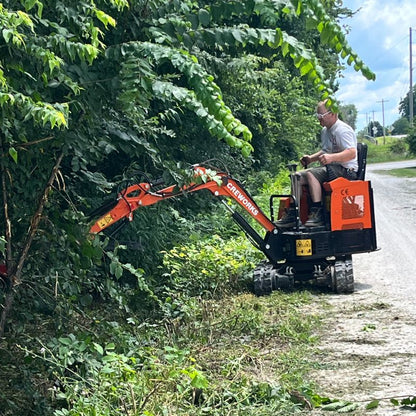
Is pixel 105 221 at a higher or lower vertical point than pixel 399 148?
lower

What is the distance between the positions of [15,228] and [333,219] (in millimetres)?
4565

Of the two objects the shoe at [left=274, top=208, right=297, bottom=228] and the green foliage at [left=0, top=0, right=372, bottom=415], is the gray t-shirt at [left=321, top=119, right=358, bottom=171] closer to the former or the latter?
the shoe at [left=274, top=208, right=297, bottom=228]

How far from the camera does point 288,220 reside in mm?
9133

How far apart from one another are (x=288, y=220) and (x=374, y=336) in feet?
→ 8.99

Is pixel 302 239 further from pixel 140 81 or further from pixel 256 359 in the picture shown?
pixel 140 81

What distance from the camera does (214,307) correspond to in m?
7.61

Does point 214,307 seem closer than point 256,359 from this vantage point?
No

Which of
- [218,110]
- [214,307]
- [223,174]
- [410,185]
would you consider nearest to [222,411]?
[218,110]

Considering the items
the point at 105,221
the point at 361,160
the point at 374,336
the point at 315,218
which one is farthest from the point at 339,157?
the point at 105,221

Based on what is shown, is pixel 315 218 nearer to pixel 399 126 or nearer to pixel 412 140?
pixel 412 140

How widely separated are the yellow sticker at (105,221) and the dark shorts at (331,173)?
10.7 feet

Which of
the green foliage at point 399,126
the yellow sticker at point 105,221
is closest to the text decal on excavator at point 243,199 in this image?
the yellow sticker at point 105,221

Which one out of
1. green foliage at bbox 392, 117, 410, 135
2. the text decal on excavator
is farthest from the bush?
the text decal on excavator

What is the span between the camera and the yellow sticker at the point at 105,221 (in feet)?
21.5
